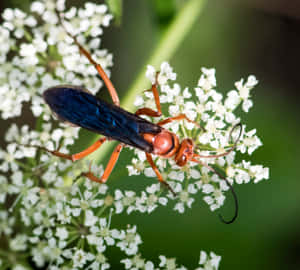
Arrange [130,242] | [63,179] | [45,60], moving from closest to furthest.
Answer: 1. [130,242]
2. [63,179]
3. [45,60]

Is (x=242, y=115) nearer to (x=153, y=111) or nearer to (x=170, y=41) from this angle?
(x=170, y=41)

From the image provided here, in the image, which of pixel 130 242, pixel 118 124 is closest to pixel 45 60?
pixel 118 124

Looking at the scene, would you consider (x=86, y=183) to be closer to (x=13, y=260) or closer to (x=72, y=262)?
(x=72, y=262)

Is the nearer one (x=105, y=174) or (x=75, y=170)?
(x=105, y=174)

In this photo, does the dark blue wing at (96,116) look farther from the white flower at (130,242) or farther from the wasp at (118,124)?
the white flower at (130,242)

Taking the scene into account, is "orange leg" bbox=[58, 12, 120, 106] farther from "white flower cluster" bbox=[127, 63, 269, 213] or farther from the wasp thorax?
the wasp thorax

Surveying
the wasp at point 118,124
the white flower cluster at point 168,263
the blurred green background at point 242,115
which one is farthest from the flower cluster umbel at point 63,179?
the blurred green background at point 242,115

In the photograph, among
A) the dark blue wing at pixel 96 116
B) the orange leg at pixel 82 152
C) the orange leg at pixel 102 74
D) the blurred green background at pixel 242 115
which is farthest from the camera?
the blurred green background at pixel 242 115
